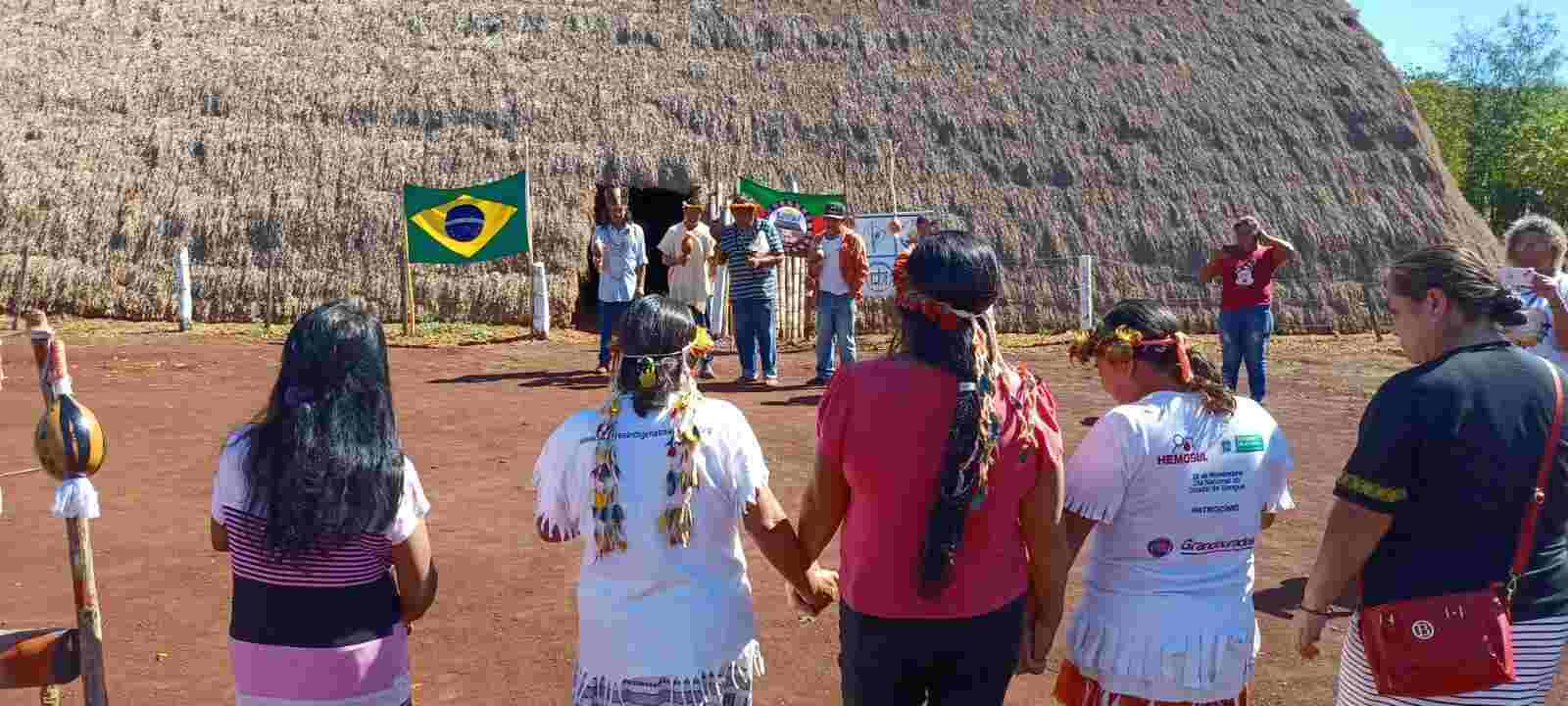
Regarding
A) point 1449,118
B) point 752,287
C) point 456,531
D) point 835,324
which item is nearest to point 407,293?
point 752,287

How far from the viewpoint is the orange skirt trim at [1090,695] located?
8.61 feet

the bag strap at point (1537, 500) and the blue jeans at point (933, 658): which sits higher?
the bag strap at point (1537, 500)

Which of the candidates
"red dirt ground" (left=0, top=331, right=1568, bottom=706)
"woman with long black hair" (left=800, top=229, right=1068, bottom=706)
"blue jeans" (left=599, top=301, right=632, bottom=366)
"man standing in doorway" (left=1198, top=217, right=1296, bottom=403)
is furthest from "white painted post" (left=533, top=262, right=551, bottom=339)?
"woman with long black hair" (left=800, top=229, right=1068, bottom=706)

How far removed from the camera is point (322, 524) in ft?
7.98

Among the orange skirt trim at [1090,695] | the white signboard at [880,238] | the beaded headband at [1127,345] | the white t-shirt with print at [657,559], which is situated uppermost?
the white signboard at [880,238]

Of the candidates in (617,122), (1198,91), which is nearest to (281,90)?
(617,122)

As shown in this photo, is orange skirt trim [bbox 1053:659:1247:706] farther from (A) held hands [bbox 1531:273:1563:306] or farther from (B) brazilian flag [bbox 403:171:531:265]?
(B) brazilian flag [bbox 403:171:531:265]

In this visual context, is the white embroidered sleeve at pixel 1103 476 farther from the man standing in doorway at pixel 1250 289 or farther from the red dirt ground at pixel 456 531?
the man standing in doorway at pixel 1250 289

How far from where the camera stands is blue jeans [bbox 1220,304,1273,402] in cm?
871

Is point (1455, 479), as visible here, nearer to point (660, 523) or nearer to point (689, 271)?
point (660, 523)

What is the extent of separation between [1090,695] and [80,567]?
2.31 meters

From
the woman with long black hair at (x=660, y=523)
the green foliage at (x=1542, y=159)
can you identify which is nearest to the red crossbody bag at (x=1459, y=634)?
the woman with long black hair at (x=660, y=523)

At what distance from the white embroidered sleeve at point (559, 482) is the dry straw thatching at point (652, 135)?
459 inches

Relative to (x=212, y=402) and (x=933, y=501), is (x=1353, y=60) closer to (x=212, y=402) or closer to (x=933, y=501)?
(x=212, y=402)
